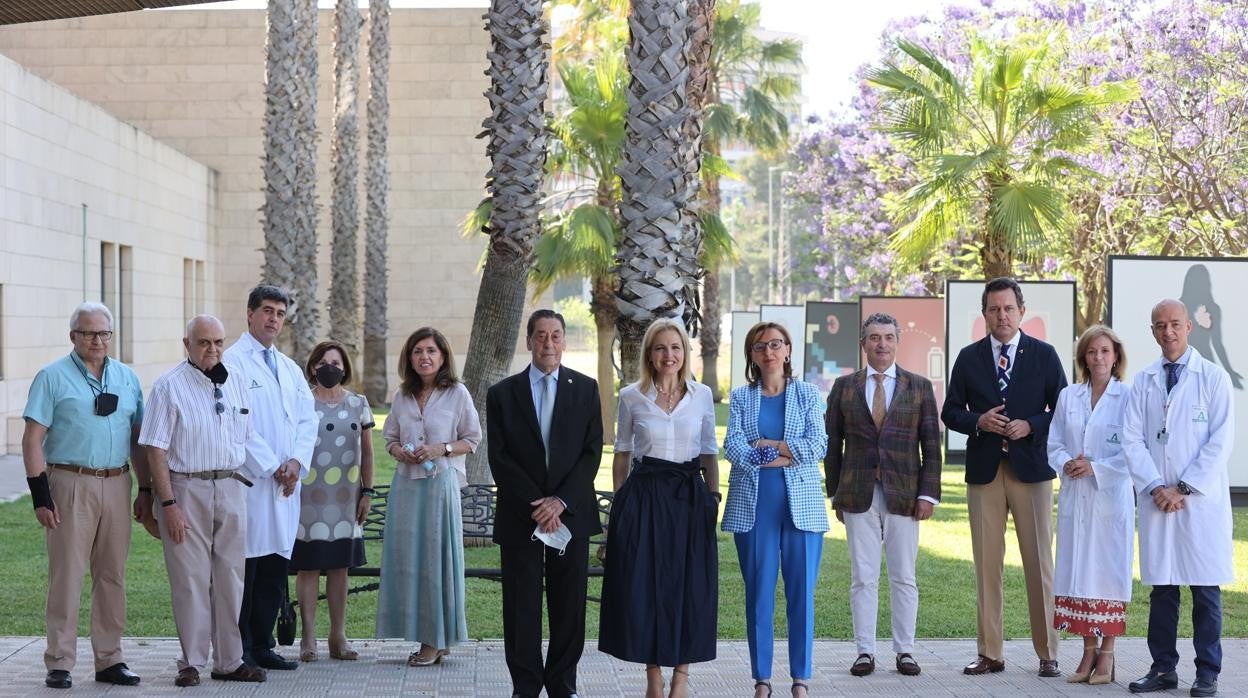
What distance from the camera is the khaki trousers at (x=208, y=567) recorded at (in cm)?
782

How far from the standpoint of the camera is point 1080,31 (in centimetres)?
2794

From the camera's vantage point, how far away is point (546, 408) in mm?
7508

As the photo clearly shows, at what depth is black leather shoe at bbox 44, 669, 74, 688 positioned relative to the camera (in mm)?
7719

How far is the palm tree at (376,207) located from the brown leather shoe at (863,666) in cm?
2656

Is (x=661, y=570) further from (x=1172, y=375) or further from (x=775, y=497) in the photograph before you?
(x=1172, y=375)

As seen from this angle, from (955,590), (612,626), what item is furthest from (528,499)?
(955,590)

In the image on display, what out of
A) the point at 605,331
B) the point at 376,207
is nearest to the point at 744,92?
the point at 376,207

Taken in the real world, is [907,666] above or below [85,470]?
below

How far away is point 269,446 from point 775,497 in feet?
8.67

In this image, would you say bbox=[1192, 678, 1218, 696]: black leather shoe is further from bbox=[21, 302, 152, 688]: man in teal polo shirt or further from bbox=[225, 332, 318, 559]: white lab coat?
bbox=[21, 302, 152, 688]: man in teal polo shirt

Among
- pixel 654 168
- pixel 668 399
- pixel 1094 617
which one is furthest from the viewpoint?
pixel 654 168

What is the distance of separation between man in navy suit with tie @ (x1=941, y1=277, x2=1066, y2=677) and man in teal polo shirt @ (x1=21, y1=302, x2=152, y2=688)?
439cm

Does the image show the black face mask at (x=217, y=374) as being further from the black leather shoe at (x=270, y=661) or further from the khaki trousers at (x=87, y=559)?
the black leather shoe at (x=270, y=661)

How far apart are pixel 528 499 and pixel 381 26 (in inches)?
1071
